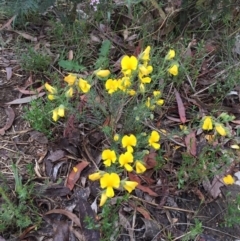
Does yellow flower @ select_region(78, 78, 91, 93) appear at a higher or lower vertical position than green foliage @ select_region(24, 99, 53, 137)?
higher

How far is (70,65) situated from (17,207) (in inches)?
32.4

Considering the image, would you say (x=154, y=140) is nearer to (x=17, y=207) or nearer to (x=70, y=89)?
(x=70, y=89)

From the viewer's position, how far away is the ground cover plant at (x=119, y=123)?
1787 millimetres

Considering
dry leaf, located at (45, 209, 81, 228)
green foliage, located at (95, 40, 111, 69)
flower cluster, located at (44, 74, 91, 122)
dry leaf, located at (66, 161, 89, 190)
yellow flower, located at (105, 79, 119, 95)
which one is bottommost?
dry leaf, located at (45, 209, 81, 228)

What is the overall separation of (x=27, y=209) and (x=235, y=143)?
1.00 m

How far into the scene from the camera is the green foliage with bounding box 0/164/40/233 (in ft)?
5.62

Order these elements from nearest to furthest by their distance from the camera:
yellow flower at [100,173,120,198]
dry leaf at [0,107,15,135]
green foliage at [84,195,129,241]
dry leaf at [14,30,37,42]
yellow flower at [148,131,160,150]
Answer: yellow flower at [100,173,120,198], green foliage at [84,195,129,241], yellow flower at [148,131,160,150], dry leaf at [0,107,15,135], dry leaf at [14,30,37,42]

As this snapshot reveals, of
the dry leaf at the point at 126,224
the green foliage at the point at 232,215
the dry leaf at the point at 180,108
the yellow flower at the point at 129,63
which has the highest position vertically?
the yellow flower at the point at 129,63

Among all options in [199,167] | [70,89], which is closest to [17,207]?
[70,89]

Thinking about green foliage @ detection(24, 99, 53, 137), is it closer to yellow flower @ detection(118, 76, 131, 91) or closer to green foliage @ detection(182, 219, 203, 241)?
yellow flower @ detection(118, 76, 131, 91)

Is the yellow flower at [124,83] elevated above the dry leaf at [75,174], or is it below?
above

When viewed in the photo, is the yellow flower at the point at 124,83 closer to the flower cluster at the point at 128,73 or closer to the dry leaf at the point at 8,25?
the flower cluster at the point at 128,73

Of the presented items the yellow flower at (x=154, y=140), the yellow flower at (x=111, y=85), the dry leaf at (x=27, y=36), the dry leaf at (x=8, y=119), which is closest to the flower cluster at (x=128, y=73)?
the yellow flower at (x=111, y=85)

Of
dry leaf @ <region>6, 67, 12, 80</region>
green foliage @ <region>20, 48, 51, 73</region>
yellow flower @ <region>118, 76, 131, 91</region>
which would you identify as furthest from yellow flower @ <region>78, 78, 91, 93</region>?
dry leaf @ <region>6, 67, 12, 80</region>
